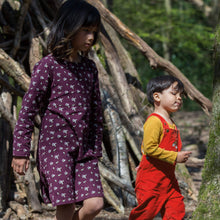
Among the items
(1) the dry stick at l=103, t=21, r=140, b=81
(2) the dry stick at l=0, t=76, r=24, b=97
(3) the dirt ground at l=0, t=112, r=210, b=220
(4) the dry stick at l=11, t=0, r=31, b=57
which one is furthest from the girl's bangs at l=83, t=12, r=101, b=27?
(1) the dry stick at l=103, t=21, r=140, b=81

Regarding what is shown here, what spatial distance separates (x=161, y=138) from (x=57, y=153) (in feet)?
2.77

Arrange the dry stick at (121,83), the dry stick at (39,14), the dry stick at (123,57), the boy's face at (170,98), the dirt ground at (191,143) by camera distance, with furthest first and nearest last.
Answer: the dry stick at (123,57) < the dry stick at (39,14) < the dry stick at (121,83) < the dirt ground at (191,143) < the boy's face at (170,98)

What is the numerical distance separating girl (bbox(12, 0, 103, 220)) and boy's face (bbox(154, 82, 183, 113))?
0.65 metres

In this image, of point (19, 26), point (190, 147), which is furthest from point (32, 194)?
point (190, 147)

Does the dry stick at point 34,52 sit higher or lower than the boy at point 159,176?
higher

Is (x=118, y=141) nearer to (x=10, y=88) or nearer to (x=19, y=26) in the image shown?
(x=10, y=88)

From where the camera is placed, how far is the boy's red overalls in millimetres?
2943

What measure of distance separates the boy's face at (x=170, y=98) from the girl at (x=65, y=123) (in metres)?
0.65

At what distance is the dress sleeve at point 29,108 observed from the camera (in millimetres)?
2494

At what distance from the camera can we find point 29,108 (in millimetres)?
2559

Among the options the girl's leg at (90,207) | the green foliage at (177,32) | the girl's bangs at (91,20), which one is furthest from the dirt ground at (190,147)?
the girl's bangs at (91,20)

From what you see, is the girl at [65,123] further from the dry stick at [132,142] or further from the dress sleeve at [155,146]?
the dry stick at [132,142]

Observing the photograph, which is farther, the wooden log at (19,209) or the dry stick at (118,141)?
→ the dry stick at (118,141)

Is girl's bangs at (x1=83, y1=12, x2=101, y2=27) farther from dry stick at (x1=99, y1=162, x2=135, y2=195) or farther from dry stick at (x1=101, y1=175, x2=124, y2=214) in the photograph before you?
dry stick at (x1=101, y1=175, x2=124, y2=214)
